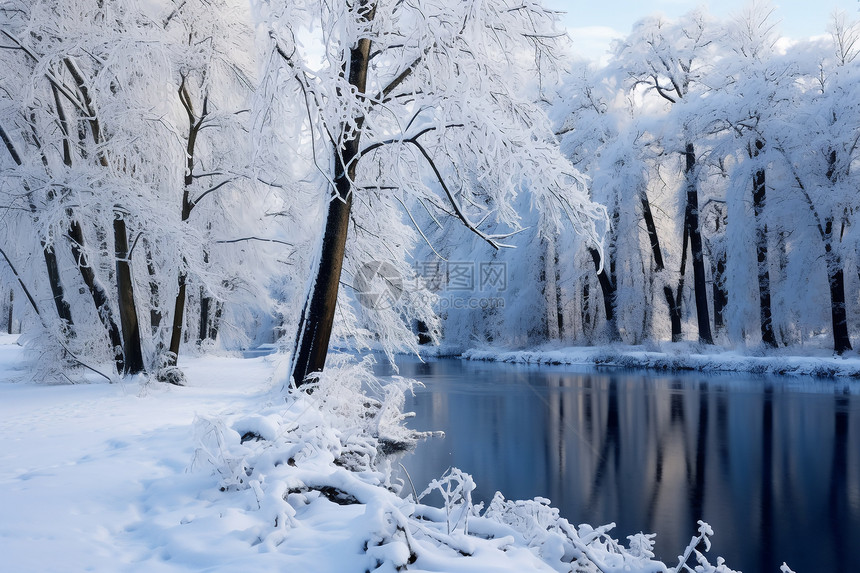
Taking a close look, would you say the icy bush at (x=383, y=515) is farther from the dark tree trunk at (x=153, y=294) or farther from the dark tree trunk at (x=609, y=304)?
the dark tree trunk at (x=609, y=304)

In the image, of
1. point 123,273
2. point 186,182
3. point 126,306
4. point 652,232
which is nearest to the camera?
point 123,273

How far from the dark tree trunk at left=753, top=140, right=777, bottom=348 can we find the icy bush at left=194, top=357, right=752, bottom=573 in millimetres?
16970

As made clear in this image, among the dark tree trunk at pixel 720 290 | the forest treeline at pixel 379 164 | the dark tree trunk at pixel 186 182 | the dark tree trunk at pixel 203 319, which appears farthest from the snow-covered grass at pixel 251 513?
the dark tree trunk at pixel 720 290

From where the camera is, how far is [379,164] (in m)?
9.01

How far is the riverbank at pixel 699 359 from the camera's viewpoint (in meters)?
17.9

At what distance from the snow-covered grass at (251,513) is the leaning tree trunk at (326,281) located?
1220mm

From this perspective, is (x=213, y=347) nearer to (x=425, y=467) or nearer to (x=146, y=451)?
(x=425, y=467)

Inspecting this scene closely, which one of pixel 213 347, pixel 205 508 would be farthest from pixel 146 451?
pixel 213 347

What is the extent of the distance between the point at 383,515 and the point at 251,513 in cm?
109

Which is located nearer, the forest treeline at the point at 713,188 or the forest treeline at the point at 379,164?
the forest treeline at the point at 379,164

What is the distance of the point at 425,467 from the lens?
8.39 metres

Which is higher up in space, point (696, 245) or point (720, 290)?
point (696, 245)

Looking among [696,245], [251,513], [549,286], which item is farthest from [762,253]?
[251,513]

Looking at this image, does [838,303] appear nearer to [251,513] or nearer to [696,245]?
[696,245]
